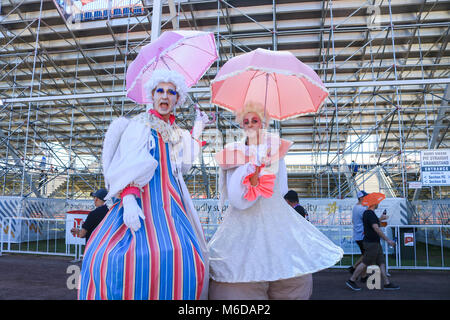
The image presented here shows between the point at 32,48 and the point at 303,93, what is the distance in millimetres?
13672

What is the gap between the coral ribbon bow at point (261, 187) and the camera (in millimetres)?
1626

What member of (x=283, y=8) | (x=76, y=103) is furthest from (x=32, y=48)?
(x=283, y=8)

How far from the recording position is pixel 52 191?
670 inches

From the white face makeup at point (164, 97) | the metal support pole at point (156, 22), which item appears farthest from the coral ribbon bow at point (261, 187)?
the metal support pole at point (156, 22)

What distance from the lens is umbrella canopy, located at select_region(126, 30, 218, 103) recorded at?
2.25 meters

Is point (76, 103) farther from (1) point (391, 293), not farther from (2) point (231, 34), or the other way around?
(1) point (391, 293)

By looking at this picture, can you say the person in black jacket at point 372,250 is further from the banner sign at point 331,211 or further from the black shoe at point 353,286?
the banner sign at point 331,211

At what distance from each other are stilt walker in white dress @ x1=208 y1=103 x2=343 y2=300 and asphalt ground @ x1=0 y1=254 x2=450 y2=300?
306cm

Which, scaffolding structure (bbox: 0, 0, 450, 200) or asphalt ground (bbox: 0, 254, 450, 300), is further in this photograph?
scaffolding structure (bbox: 0, 0, 450, 200)

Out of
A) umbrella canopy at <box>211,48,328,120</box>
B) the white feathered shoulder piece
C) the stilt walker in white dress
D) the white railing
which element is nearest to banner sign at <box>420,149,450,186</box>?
umbrella canopy at <box>211,48,328,120</box>

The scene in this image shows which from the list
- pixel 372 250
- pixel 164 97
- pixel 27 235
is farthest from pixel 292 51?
pixel 164 97

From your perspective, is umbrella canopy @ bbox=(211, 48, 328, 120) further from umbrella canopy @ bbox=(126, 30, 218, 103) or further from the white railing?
the white railing

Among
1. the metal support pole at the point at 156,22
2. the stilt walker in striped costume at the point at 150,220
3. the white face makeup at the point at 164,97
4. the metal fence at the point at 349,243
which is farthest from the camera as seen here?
the metal fence at the point at 349,243

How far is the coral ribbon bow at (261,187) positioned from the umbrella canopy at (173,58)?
0.90 metres
